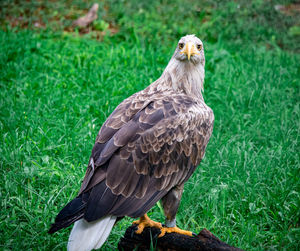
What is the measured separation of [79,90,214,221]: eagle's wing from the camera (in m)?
3.25

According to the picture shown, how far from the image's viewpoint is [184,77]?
4.00 metres

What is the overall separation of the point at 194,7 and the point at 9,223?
6.28 m

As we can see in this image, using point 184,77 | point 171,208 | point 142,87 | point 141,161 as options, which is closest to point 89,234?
point 141,161

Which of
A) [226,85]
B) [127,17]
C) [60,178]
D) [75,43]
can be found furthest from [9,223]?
[127,17]

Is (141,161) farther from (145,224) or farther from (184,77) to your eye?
(184,77)

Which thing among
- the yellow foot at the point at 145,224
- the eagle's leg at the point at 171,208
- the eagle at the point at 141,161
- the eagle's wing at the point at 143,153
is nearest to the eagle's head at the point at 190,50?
the eagle at the point at 141,161

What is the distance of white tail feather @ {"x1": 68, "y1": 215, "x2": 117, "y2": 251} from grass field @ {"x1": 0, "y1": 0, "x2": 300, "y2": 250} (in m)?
0.56

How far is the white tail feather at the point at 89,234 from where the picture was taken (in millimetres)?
2982

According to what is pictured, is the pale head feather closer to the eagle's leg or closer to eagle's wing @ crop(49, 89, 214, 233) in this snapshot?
eagle's wing @ crop(49, 89, 214, 233)

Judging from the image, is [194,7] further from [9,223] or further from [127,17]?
[9,223]

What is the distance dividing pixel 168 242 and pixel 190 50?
1697 millimetres

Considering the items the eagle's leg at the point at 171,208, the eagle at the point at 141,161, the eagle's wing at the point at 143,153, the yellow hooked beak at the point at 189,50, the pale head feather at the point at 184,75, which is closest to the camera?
the eagle at the point at 141,161

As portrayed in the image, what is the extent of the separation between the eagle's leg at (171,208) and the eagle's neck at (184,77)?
38.2 inches

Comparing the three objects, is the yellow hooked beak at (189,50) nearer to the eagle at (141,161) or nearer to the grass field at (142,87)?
the eagle at (141,161)
